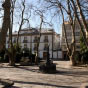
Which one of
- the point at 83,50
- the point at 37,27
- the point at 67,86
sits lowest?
the point at 67,86

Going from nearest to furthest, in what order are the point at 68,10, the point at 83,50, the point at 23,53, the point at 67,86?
1. the point at 67,86
2. the point at 68,10
3. the point at 83,50
4. the point at 23,53

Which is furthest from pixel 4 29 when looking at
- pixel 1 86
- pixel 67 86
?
pixel 67 86

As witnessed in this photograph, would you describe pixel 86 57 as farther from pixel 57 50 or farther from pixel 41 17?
pixel 57 50

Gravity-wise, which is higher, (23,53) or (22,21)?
(22,21)

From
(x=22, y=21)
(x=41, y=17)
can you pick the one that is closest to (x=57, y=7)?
(x=41, y=17)

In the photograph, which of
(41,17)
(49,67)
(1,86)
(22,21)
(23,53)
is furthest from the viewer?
(23,53)

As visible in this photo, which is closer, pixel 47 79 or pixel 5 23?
pixel 5 23

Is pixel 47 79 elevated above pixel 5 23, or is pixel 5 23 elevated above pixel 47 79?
pixel 5 23

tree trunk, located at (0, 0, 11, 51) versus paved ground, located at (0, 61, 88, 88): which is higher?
tree trunk, located at (0, 0, 11, 51)

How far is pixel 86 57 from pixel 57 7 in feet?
30.8

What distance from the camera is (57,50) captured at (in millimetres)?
57312

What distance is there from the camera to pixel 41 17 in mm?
25172

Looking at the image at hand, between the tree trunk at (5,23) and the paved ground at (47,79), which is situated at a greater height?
the tree trunk at (5,23)

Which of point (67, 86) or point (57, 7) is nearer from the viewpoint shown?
point (67, 86)
